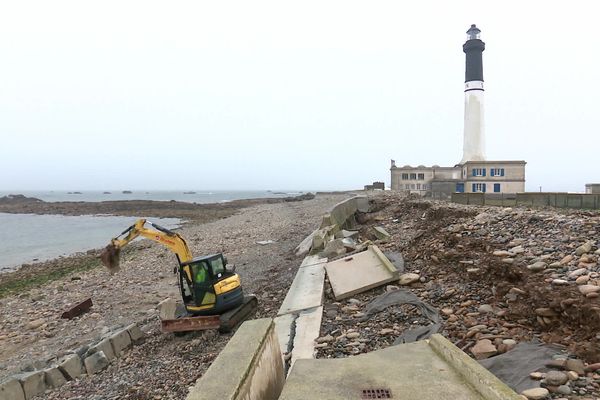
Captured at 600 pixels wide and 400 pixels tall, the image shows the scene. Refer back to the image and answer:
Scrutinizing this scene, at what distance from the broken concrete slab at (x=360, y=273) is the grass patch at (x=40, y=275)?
1456cm

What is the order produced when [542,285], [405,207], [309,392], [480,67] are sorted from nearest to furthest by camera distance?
[309,392] < [542,285] < [405,207] < [480,67]

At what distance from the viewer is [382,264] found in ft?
Answer: 29.6

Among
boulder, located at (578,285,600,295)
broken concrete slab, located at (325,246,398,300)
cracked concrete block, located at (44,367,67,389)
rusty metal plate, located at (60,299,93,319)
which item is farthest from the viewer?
rusty metal plate, located at (60,299,93,319)

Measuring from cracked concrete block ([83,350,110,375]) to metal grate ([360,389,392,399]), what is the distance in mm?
6547

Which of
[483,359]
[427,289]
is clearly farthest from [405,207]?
[483,359]

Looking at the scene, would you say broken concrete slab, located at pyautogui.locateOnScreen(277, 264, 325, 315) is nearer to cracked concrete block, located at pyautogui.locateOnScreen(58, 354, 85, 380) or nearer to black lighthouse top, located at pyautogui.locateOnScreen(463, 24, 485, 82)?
cracked concrete block, located at pyautogui.locateOnScreen(58, 354, 85, 380)

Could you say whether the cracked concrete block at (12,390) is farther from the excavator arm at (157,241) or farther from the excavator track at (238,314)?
the excavator track at (238,314)

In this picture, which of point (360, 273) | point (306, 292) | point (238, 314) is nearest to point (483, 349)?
point (360, 273)

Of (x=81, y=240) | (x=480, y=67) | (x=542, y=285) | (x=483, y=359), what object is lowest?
(x=81, y=240)

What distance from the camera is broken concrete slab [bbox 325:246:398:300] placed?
8.11 m

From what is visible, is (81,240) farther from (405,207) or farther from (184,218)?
(405,207)

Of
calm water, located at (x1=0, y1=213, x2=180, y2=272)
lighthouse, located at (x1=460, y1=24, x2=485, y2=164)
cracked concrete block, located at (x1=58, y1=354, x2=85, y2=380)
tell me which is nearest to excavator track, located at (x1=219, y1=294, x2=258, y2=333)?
cracked concrete block, located at (x1=58, y1=354, x2=85, y2=380)

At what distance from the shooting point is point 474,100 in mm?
46750

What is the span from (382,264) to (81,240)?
33.8 m
